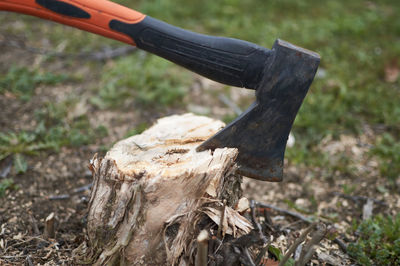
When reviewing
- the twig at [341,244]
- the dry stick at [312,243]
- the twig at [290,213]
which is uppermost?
the dry stick at [312,243]

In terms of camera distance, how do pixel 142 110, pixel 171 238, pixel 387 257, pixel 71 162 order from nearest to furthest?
pixel 171 238 < pixel 387 257 < pixel 71 162 < pixel 142 110

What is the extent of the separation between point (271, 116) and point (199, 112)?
6.10 feet

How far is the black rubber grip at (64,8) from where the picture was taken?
79.6 inches

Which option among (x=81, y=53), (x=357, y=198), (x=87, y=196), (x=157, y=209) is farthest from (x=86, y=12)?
(x=81, y=53)

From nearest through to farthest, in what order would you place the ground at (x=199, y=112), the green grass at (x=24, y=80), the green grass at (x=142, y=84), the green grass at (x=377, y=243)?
the green grass at (x=377, y=243), the ground at (x=199, y=112), the green grass at (x=24, y=80), the green grass at (x=142, y=84)

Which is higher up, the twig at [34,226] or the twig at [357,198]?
the twig at [357,198]

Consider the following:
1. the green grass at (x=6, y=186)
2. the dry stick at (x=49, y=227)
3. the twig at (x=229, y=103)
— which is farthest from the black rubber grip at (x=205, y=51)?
the twig at (x=229, y=103)

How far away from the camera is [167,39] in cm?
201

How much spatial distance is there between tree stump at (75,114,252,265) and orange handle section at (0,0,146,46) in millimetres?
794

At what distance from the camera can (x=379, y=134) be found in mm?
3504

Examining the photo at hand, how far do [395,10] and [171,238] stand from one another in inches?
233

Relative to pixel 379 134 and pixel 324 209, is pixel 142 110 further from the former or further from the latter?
pixel 379 134

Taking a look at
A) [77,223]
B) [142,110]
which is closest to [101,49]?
[142,110]

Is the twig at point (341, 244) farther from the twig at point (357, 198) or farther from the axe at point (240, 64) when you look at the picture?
the axe at point (240, 64)
